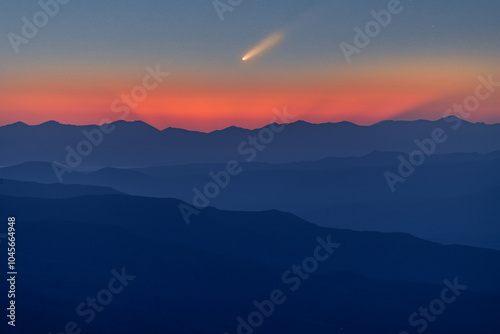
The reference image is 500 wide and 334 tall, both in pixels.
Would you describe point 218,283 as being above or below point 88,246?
below

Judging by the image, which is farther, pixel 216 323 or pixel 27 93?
pixel 27 93

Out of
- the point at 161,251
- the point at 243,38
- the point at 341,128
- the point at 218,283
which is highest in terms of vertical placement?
the point at 243,38

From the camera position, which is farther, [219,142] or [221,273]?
[219,142]

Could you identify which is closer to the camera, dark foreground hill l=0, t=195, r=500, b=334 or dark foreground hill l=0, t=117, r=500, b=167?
dark foreground hill l=0, t=195, r=500, b=334

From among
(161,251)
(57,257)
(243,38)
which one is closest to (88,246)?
(57,257)

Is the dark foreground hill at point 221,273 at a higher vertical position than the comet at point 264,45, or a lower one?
lower

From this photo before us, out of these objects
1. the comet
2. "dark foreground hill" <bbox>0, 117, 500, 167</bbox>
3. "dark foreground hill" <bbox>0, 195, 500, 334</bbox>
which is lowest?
"dark foreground hill" <bbox>0, 195, 500, 334</bbox>

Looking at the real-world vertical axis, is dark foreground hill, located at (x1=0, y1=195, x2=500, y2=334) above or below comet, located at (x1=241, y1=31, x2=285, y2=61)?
below

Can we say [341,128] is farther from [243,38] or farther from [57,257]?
[57,257]
